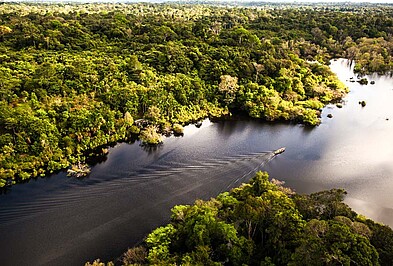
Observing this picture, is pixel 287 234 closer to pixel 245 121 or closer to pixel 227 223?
pixel 227 223

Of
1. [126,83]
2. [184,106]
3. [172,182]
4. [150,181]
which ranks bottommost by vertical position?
[150,181]

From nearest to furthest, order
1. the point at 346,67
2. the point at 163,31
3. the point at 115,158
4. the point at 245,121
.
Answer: the point at 115,158, the point at 245,121, the point at 163,31, the point at 346,67

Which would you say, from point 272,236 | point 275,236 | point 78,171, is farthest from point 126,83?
point 275,236

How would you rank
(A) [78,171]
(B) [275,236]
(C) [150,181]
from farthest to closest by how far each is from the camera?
(A) [78,171] → (C) [150,181] → (B) [275,236]

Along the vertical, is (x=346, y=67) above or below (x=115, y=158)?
above

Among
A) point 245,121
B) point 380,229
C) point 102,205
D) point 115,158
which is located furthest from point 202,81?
point 380,229

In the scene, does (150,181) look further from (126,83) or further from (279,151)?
(126,83)
